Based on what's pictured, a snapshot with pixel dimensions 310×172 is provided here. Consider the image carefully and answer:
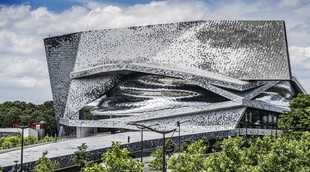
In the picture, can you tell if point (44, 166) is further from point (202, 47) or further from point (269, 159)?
point (202, 47)

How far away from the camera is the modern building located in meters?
54.0

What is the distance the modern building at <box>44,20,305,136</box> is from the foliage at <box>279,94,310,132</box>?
11.1m

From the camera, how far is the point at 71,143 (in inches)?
1673

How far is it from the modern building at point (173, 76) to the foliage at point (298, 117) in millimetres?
11128

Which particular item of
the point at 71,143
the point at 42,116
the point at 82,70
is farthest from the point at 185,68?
the point at 42,116

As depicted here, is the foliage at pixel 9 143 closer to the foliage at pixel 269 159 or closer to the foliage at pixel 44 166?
the foliage at pixel 44 166

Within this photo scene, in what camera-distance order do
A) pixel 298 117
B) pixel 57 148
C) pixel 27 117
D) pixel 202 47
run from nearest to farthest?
pixel 57 148
pixel 298 117
pixel 202 47
pixel 27 117

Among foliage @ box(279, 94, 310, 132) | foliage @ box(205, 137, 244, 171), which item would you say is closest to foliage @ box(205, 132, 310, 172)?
foliage @ box(205, 137, 244, 171)

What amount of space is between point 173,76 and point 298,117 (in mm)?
20168

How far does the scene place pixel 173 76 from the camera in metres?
57.0

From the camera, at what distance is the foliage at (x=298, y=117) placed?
38.8 meters

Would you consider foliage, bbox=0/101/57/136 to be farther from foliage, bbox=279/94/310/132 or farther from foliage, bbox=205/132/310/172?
foliage, bbox=205/132/310/172

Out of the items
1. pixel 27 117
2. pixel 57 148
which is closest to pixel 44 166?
pixel 57 148

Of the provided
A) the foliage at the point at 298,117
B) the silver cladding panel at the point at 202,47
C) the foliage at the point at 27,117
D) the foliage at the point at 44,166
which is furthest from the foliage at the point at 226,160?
the foliage at the point at 27,117
